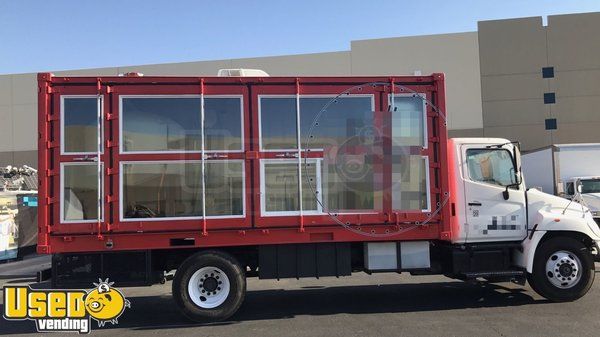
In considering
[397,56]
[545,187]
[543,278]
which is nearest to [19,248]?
[543,278]

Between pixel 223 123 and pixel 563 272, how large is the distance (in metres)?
5.72

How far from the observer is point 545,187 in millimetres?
19609

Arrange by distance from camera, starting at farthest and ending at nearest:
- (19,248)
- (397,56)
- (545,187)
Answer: (397,56), (545,187), (19,248)

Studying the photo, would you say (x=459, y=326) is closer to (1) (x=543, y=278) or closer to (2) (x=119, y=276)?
(1) (x=543, y=278)

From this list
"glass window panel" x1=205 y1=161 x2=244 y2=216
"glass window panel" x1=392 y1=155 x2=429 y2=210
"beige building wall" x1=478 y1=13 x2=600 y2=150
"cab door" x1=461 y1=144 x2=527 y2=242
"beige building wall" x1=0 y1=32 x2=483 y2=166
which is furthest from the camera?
"beige building wall" x1=478 y1=13 x2=600 y2=150

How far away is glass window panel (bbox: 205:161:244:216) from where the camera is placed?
712 centimetres

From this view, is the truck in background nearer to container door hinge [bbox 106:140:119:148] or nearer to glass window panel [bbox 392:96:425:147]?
glass window panel [bbox 392:96:425:147]

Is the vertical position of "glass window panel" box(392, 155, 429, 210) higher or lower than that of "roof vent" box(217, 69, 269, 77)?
lower

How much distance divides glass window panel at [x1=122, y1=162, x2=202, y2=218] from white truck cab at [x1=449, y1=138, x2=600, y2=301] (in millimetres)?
3972

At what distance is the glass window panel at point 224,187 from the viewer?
7.12m

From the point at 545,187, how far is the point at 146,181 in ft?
57.2

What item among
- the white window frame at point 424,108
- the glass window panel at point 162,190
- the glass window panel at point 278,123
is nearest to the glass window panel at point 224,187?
the glass window panel at point 162,190

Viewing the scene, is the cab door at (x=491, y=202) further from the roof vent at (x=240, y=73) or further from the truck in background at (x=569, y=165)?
the truck in background at (x=569, y=165)

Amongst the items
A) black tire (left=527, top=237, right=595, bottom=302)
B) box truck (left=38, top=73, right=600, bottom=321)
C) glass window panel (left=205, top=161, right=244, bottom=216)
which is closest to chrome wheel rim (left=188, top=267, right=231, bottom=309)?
box truck (left=38, top=73, right=600, bottom=321)
